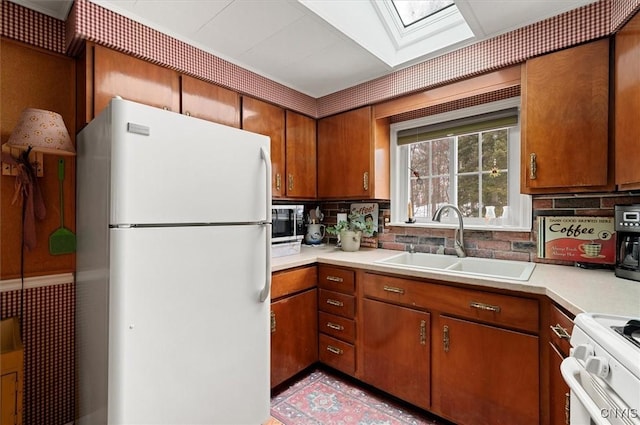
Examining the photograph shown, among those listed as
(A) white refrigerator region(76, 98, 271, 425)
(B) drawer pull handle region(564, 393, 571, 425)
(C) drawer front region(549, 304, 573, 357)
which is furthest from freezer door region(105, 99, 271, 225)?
(B) drawer pull handle region(564, 393, 571, 425)

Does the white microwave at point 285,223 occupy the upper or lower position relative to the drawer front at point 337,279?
upper

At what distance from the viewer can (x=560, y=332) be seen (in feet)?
3.83

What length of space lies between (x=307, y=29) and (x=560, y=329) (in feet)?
6.11

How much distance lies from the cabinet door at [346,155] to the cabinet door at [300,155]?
0.07 meters

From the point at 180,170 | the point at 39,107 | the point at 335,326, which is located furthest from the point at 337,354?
the point at 39,107

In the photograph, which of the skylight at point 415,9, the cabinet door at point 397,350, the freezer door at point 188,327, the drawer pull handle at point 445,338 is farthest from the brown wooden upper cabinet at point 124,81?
the drawer pull handle at point 445,338

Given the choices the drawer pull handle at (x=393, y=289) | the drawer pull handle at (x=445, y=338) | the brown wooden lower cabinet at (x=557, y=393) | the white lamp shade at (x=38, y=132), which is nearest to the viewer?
the brown wooden lower cabinet at (x=557, y=393)

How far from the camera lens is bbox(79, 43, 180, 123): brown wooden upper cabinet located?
1464 mm

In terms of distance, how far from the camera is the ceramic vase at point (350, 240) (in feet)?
8.00

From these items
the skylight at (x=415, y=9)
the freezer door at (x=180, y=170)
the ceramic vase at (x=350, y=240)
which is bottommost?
the ceramic vase at (x=350, y=240)

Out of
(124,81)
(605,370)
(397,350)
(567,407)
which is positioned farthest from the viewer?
(397,350)

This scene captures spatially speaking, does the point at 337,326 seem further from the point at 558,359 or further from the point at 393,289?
the point at 558,359

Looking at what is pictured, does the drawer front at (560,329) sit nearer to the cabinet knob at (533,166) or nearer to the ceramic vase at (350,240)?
the cabinet knob at (533,166)

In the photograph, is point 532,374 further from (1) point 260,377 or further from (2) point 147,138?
(2) point 147,138
